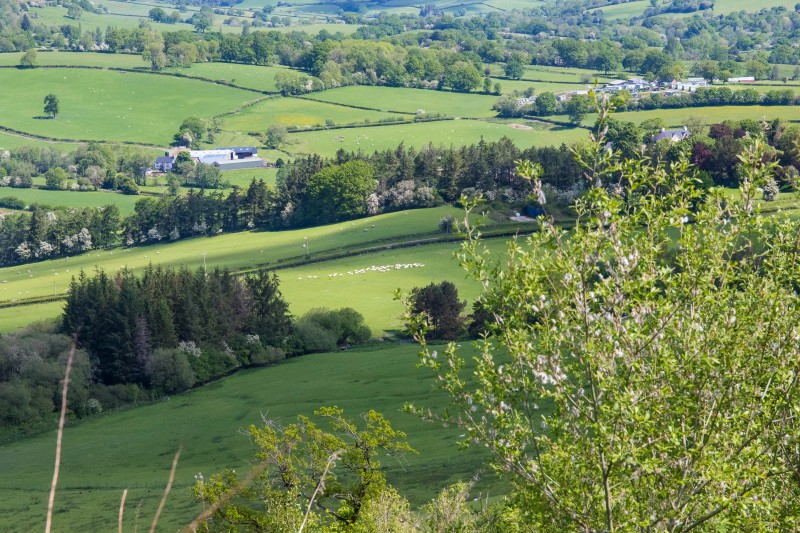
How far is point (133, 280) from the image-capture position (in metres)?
99.6

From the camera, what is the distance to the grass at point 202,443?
5072cm

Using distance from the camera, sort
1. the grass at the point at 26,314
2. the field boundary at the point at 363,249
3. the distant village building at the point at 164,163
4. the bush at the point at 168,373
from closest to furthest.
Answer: the bush at the point at 168,373
the grass at the point at 26,314
the field boundary at the point at 363,249
the distant village building at the point at 164,163

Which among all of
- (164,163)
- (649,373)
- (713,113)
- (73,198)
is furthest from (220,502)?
(164,163)

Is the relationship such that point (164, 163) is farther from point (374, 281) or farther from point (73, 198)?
point (374, 281)

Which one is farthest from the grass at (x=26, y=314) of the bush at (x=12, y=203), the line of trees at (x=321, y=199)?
the bush at (x=12, y=203)

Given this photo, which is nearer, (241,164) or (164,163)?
(241,164)

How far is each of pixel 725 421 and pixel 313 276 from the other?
3810 inches

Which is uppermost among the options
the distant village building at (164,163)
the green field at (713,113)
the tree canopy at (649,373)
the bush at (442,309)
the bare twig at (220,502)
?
the bare twig at (220,502)

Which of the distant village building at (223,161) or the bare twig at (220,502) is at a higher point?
the bare twig at (220,502)

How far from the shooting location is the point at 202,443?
66562mm

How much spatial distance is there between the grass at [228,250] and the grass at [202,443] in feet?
121

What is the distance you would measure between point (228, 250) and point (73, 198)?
56075 mm

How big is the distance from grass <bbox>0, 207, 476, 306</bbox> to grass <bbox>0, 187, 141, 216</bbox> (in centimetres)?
2700

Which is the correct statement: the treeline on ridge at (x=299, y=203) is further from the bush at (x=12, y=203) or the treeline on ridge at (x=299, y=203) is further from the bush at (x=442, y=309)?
the bush at (x=442, y=309)
